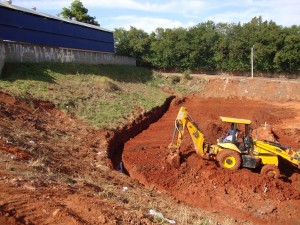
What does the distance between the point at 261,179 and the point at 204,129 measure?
784 centimetres

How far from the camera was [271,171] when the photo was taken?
44.6 ft

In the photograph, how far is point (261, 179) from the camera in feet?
43.1

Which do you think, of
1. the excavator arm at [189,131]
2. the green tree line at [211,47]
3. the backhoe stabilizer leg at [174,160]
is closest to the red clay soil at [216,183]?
the backhoe stabilizer leg at [174,160]

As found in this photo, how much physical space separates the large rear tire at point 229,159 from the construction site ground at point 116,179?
0.33 metres

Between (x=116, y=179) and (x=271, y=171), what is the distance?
5.85 metres

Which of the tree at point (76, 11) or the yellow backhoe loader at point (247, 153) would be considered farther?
the tree at point (76, 11)

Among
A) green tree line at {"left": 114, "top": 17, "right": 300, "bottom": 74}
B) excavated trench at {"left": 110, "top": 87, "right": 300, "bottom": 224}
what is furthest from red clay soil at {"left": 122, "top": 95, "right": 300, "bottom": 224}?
green tree line at {"left": 114, "top": 17, "right": 300, "bottom": 74}

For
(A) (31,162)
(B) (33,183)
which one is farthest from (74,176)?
(B) (33,183)

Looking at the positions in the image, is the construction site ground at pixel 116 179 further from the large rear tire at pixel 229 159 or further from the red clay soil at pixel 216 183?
the large rear tire at pixel 229 159

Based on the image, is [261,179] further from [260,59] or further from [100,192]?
[260,59]

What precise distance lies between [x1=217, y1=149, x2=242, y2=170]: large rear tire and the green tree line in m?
33.8

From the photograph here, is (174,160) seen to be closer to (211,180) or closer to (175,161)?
(175,161)

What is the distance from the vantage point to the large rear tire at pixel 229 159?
13867mm

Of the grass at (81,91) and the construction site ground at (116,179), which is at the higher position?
the grass at (81,91)
